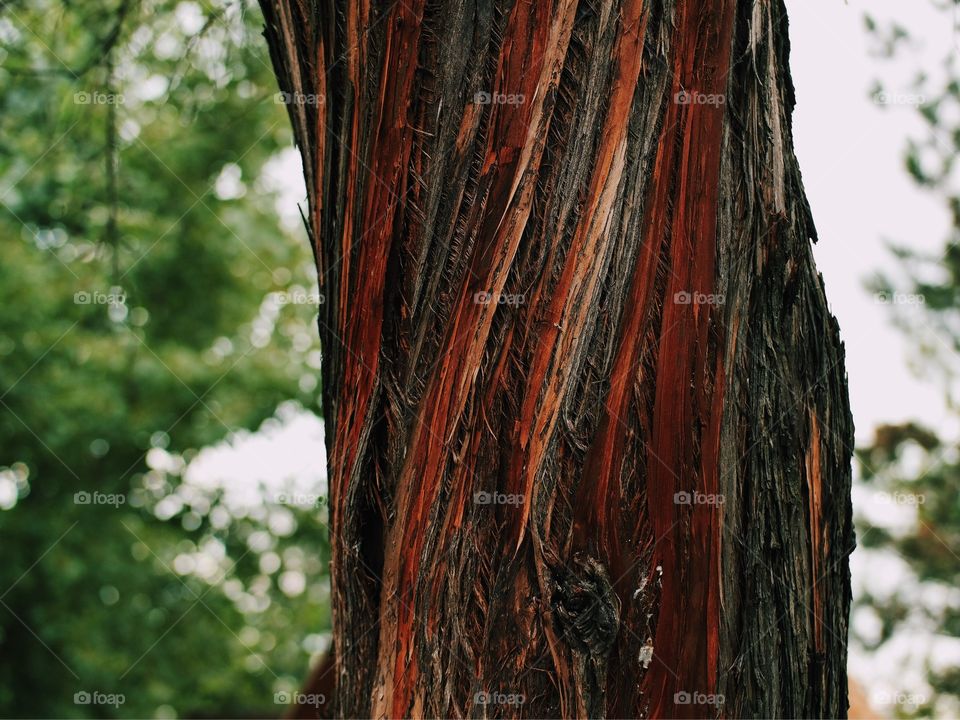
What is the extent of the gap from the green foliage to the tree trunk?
276 inches

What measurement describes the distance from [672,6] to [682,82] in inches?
5.0

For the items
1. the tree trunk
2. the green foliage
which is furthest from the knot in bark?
the green foliage

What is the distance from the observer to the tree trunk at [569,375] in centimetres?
140

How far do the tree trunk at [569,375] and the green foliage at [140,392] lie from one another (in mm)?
6998

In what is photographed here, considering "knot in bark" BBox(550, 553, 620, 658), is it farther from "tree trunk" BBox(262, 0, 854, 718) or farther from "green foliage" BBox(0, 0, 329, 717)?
"green foliage" BBox(0, 0, 329, 717)

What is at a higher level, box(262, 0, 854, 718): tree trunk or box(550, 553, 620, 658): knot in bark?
box(262, 0, 854, 718): tree trunk

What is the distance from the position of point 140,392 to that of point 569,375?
9.39 meters

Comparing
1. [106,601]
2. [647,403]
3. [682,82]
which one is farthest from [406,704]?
[106,601]

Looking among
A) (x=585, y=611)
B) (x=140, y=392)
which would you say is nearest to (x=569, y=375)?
(x=585, y=611)

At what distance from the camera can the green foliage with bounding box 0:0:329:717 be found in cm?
953

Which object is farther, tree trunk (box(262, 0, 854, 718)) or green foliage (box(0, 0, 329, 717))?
green foliage (box(0, 0, 329, 717))

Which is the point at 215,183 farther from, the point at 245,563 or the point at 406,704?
the point at 406,704

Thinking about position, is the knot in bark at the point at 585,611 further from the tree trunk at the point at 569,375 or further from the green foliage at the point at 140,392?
the green foliage at the point at 140,392

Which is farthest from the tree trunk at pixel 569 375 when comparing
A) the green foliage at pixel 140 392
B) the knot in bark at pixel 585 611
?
the green foliage at pixel 140 392
